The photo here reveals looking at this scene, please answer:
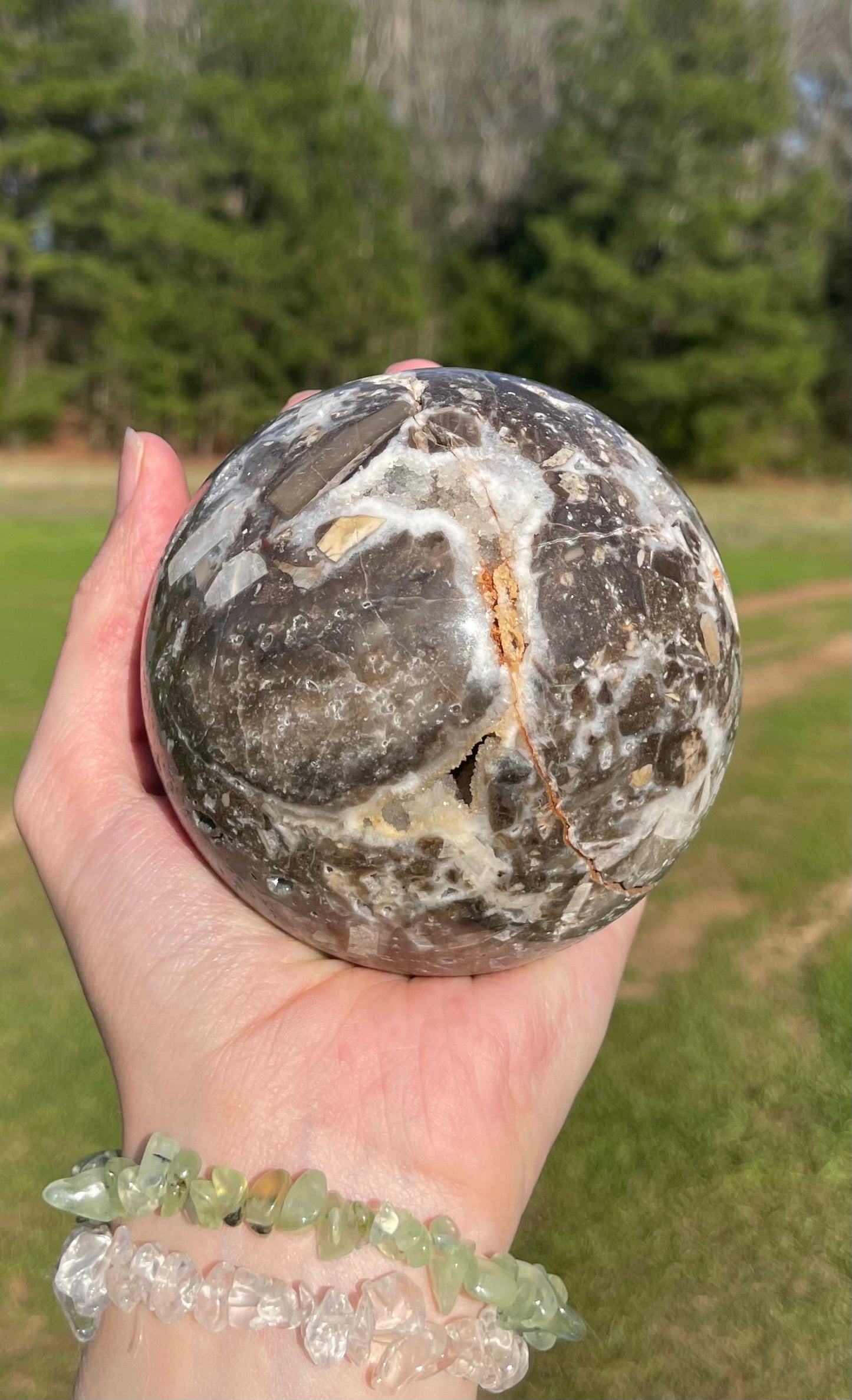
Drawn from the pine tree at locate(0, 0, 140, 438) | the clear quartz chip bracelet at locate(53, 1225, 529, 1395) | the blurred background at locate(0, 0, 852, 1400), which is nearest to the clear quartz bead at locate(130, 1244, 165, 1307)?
the clear quartz chip bracelet at locate(53, 1225, 529, 1395)

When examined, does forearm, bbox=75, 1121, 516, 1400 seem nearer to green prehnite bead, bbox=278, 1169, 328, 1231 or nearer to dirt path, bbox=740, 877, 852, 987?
green prehnite bead, bbox=278, 1169, 328, 1231

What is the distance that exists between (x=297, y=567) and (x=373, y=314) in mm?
24256

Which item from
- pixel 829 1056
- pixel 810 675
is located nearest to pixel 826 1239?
pixel 829 1056

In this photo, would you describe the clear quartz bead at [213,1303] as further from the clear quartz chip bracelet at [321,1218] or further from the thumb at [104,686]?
the thumb at [104,686]

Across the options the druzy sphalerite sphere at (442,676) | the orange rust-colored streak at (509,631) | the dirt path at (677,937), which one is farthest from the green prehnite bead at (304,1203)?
the dirt path at (677,937)

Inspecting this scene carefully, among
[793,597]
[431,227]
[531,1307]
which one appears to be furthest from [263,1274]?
[431,227]

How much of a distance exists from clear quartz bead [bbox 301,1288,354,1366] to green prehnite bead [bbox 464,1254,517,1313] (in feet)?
0.73

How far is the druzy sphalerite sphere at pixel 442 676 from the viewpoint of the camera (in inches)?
73.2

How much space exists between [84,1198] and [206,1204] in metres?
0.26

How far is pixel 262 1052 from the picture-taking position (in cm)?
204

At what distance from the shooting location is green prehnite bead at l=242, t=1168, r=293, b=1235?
1.85 meters

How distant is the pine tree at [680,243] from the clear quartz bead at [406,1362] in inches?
938

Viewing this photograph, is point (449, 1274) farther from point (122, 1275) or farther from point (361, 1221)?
point (122, 1275)

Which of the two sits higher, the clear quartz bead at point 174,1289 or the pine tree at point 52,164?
the pine tree at point 52,164
